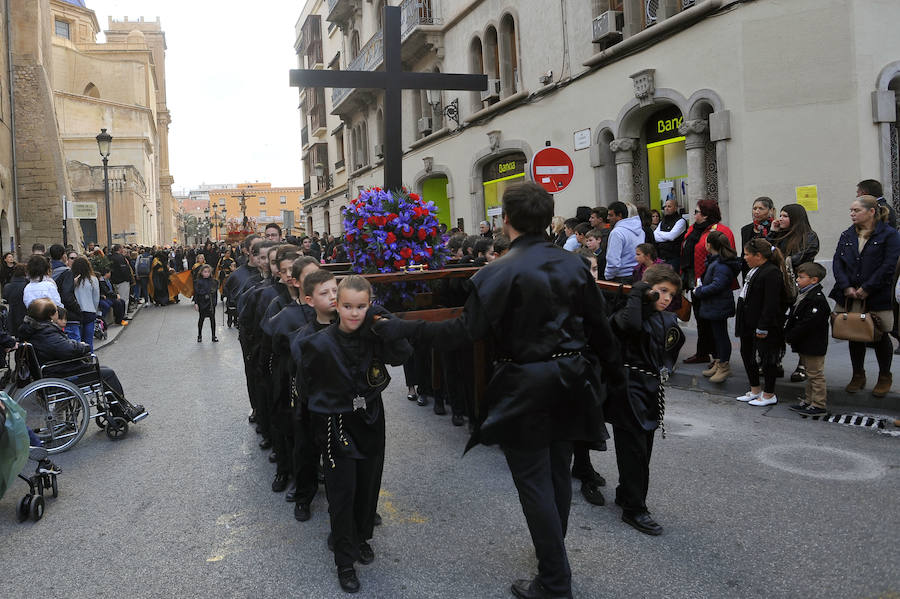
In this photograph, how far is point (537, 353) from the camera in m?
3.30

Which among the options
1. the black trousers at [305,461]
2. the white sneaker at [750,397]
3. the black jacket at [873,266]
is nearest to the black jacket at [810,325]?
the black jacket at [873,266]

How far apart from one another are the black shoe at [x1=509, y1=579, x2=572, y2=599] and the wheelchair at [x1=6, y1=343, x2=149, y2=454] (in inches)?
179

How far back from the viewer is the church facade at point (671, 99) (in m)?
10.6

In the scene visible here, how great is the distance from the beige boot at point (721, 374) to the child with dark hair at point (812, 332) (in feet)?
3.56

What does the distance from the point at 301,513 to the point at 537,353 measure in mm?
2163

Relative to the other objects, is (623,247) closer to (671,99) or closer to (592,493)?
(592,493)

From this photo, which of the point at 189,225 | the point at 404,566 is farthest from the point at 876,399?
the point at 189,225

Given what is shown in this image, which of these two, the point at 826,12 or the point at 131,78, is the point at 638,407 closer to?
the point at 826,12

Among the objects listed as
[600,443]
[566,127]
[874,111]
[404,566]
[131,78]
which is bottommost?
[404,566]

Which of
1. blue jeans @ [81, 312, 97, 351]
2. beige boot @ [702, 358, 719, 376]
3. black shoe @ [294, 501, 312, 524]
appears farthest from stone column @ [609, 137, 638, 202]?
black shoe @ [294, 501, 312, 524]

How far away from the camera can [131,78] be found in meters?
64.2

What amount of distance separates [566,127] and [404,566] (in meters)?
13.7

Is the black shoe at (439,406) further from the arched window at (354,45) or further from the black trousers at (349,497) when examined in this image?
the arched window at (354,45)

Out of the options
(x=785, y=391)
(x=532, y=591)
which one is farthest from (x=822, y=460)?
(x=532, y=591)
